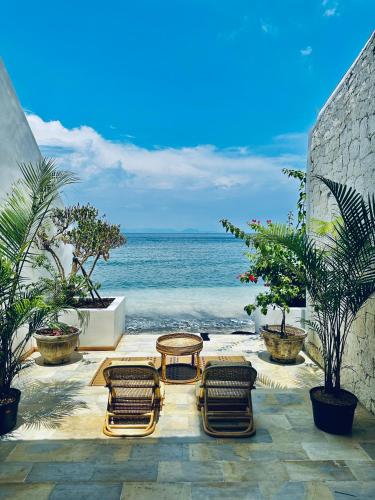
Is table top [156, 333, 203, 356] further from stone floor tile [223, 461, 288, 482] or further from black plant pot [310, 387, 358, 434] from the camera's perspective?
stone floor tile [223, 461, 288, 482]

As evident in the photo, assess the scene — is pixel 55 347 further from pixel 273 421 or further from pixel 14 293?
pixel 273 421

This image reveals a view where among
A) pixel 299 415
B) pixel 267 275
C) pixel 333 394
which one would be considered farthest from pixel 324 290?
pixel 267 275

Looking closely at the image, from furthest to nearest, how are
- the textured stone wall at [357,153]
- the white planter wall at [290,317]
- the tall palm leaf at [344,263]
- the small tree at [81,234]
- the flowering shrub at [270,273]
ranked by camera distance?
1. the white planter wall at [290,317]
2. the small tree at [81,234]
3. the flowering shrub at [270,273]
4. the textured stone wall at [357,153]
5. the tall palm leaf at [344,263]

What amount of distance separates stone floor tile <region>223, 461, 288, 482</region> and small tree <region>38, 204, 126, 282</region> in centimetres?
445

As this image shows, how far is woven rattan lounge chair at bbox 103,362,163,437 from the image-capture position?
11.2 feet

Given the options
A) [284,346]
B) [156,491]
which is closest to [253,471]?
[156,491]

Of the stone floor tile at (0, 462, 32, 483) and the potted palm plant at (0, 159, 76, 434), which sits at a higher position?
the potted palm plant at (0, 159, 76, 434)

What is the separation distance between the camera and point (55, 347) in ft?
17.5

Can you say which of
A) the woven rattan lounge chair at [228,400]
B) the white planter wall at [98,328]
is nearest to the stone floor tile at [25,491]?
the woven rattan lounge chair at [228,400]

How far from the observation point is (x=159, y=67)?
12.7 meters

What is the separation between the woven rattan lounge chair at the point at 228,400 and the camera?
11.2 ft

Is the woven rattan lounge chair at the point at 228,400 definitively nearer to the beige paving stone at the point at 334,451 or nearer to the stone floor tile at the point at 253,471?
the stone floor tile at the point at 253,471

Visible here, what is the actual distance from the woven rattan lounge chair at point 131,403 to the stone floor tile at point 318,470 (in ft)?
4.56

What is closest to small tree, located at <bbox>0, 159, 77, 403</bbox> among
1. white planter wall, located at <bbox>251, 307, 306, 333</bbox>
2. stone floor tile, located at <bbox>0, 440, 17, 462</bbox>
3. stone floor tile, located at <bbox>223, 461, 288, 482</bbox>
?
stone floor tile, located at <bbox>0, 440, 17, 462</bbox>
